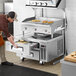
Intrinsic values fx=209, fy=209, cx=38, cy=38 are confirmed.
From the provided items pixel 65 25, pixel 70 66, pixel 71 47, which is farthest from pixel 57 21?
pixel 70 66

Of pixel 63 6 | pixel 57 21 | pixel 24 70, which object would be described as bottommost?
pixel 24 70

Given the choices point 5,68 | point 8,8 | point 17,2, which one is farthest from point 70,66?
point 8,8

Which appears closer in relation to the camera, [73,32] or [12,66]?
[12,66]

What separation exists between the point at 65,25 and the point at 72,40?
1.21 feet

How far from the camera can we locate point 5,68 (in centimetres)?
411

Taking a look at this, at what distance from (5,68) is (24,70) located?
0.40 metres

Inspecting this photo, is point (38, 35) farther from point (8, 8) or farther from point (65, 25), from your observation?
point (8, 8)

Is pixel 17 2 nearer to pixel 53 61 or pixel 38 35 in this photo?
pixel 38 35

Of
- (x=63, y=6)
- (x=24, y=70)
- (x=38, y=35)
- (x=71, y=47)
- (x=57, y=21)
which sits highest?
(x=63, y=6)

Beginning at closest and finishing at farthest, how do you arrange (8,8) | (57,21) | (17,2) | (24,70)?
(24,70) → (57,21) → (17,2) → (8,8)

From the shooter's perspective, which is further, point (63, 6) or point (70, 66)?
point (63, 6)

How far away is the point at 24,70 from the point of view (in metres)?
3.99

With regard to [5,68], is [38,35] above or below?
above

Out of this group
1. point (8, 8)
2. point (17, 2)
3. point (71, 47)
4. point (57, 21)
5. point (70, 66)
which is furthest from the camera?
point (8, 8)
